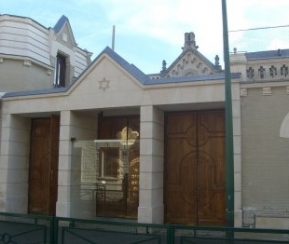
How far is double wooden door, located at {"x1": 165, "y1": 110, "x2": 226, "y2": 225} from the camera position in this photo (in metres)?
11.7

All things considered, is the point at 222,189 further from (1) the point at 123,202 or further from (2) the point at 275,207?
(1) the point at 123,202

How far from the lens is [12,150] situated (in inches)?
538

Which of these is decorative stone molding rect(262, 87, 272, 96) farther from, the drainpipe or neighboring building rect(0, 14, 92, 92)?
neighboring building rect(0, 14, 92, 92)

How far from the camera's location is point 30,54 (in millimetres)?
15148

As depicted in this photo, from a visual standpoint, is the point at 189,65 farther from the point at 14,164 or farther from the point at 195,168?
the point at 195,168

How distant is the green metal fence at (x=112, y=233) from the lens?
6.36 metres

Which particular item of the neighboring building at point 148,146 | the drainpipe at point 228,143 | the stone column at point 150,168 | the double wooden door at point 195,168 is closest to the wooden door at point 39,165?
the neighboring building at point 148,146

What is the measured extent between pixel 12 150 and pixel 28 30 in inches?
182

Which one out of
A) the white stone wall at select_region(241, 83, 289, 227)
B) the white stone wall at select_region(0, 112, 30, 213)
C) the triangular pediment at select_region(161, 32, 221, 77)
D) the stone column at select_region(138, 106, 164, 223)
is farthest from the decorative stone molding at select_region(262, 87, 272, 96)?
the triangular pediment at select_region(161, 32, 221, 77)

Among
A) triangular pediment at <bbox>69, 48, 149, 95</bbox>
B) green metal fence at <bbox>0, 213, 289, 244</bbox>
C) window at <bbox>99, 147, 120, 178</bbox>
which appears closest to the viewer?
green metal fence at <bbox>0, 213, 289, 244</bbox>

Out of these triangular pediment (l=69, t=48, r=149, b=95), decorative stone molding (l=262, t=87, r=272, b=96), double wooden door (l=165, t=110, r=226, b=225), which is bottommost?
double wooden door (l=165, t=110, r=226, b=225)

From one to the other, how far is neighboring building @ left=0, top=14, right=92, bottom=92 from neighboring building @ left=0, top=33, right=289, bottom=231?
1362mm

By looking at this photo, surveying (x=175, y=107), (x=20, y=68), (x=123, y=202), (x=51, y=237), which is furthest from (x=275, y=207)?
(x=20, y=68)

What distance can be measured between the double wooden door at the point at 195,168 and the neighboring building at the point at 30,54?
5.93m
